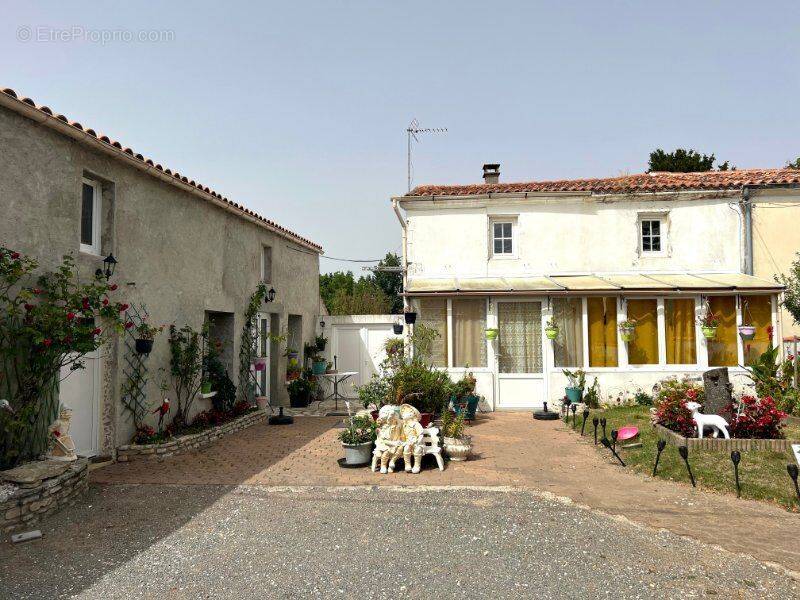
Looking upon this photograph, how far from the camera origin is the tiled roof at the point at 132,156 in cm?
686

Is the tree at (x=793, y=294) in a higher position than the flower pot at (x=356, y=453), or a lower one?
higher

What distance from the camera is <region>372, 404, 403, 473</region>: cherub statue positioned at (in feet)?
27.8

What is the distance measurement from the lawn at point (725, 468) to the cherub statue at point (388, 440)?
370 cm

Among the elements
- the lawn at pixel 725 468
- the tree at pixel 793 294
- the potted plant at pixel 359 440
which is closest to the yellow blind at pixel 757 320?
the tree at pixel 793 294

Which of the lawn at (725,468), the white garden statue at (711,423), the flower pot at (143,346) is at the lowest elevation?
the lawn at (725,468)

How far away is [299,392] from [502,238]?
7.37 metres

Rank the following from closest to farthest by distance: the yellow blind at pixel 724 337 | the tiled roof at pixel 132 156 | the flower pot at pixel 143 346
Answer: the tiled roof at pixel 132 156 → the flower pot at pixel 143 346 → the yellow blind at pixel 724 337

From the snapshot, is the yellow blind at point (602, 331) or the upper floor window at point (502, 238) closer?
the yellow blind at point (602, 331)

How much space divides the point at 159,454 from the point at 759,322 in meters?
14.2

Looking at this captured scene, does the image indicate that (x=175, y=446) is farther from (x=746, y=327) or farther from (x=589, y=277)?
(x=746, y=327)

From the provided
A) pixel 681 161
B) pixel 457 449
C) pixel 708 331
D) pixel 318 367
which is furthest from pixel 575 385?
pixel 681 161

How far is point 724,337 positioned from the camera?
14.0 m

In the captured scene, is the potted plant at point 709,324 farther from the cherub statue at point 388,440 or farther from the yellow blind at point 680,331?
the cherub statue at point 388,440

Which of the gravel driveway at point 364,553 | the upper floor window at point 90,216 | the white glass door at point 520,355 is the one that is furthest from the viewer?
the white glass door at point 520,355
